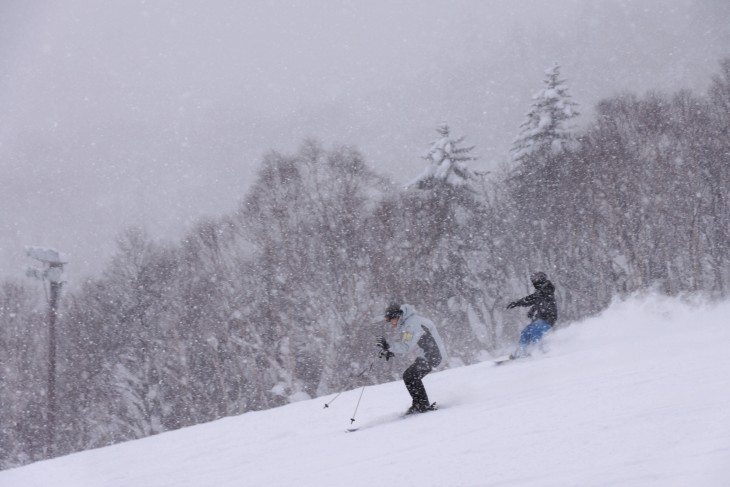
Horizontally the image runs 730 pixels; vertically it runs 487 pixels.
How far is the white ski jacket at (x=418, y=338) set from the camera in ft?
27.7

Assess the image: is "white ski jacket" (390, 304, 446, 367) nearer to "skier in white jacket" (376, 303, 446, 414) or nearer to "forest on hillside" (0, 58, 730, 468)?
"skier in white jacket" (376, 303, 446, 414)

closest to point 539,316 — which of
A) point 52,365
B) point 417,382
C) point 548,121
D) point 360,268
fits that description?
point 417,382

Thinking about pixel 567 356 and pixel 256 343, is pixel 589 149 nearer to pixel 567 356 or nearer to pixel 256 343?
pixel 256 343

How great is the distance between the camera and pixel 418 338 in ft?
27.6

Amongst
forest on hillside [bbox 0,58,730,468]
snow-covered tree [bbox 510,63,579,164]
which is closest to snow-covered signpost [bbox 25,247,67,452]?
forest on hillside [bbox 0,58,730,468]

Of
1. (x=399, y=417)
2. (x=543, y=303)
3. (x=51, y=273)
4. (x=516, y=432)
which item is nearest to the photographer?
(x=516, y=432)

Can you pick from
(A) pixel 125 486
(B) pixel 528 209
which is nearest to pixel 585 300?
(B) pixel 528 209

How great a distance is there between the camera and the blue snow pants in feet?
35.7

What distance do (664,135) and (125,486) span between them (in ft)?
101

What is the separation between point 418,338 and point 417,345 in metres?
0.13

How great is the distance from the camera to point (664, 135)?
30297 mm

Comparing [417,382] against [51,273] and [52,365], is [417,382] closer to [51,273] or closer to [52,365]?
[52,365]

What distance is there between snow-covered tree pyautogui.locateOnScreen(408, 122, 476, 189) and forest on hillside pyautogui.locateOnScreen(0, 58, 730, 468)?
0.09 m

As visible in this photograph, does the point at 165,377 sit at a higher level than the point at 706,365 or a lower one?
higher
